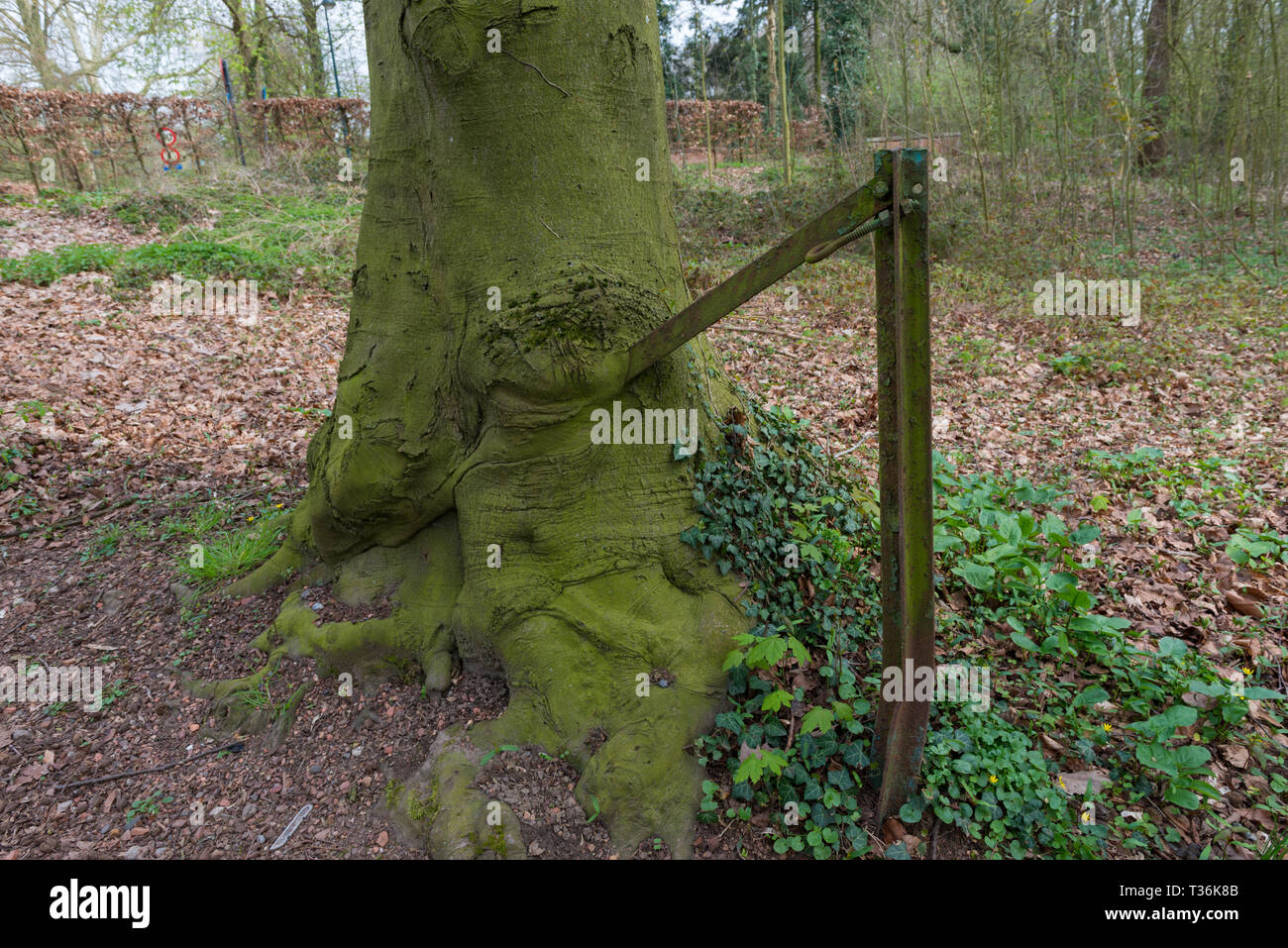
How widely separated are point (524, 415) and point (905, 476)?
1383 millimetres

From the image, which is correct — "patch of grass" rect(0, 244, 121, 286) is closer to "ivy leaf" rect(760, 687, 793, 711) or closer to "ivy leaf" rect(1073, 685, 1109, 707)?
"ivy leaf" rect(760, 687, 793, 711)

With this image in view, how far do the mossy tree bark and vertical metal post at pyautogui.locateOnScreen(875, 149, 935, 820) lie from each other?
2.24 ft

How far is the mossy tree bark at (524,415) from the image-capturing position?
2.59 metres

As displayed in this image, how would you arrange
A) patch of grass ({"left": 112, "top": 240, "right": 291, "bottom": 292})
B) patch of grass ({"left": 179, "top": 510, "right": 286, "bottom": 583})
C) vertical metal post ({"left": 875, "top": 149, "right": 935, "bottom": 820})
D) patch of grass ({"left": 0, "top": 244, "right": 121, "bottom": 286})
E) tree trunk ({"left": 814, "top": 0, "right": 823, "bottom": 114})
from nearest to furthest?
vertical metal post ({"left": 875, "top": 149, "right": 935, "bottom": 820}) → patch of grass ({"left": 179, "top": 510, "right": 286, "bottom": 583}) → patch of grass ({"left": 0, "top": 244, "right": 121, "bottom": 286}) → patch of grass ({"left": 112, "top": 240, "right": 291, "bottom": 292}) → tree trunk ({"left": 814, "top": 0, "right": 823, "bottom": 114})

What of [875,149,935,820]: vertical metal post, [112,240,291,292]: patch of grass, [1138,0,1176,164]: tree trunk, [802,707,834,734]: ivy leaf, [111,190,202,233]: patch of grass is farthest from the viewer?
[1138,0,1176,164]: tree trunk

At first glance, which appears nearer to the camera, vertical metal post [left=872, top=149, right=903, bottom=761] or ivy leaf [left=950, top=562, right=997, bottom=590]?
vertical metal post [left=872, top=149, right=903, bottom=761]

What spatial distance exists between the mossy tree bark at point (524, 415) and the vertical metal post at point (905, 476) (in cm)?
68

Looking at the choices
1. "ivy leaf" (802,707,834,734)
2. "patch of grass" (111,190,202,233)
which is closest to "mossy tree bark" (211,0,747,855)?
"ivy leaf" (802,707,834,734)

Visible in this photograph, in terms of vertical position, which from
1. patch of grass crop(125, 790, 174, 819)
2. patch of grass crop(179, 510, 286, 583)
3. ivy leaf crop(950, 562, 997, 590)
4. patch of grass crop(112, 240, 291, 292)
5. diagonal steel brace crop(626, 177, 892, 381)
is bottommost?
patch of grass crop(125, 790, 174, 819)

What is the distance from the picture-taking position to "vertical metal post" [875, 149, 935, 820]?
74.0 inches

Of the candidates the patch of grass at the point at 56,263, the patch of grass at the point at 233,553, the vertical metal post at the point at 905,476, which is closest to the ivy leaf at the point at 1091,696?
the vertical metal post at the point at 905,476

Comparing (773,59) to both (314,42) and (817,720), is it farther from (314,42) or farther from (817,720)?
(817,720)

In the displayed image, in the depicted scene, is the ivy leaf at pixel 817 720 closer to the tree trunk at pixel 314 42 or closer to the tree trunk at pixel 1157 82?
the tree trunk at pixel 1157 82

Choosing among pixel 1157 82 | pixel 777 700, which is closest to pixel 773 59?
pixel 1157 82
